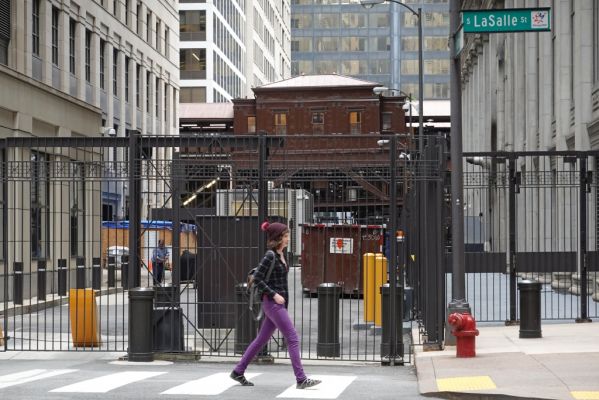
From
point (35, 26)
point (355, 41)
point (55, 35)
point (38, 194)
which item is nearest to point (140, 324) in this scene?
point (38, 194)

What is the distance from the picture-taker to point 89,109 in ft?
135

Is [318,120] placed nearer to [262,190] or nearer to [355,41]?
[262,190]

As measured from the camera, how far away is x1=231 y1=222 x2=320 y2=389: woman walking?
1206cm

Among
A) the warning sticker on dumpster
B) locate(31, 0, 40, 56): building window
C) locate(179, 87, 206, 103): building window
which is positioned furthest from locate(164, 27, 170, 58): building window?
the warning sticker on dumpster

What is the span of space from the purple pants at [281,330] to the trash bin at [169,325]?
132 inches

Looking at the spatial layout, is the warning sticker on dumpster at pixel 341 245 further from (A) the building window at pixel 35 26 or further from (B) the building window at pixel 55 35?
(B) the building window at pixel 55 35

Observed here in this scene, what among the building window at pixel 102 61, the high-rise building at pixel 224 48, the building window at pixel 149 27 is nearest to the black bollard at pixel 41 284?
the building window at pixel 102 61

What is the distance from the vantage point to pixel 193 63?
8975 centimetres

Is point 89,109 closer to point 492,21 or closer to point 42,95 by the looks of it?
point 42,95

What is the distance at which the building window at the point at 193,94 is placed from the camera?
9062 cm

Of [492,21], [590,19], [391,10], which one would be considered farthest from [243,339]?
[391,10]

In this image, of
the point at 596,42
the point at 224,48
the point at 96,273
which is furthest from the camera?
the point at 224,48

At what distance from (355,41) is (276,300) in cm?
13928

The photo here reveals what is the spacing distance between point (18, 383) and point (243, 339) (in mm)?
4110
